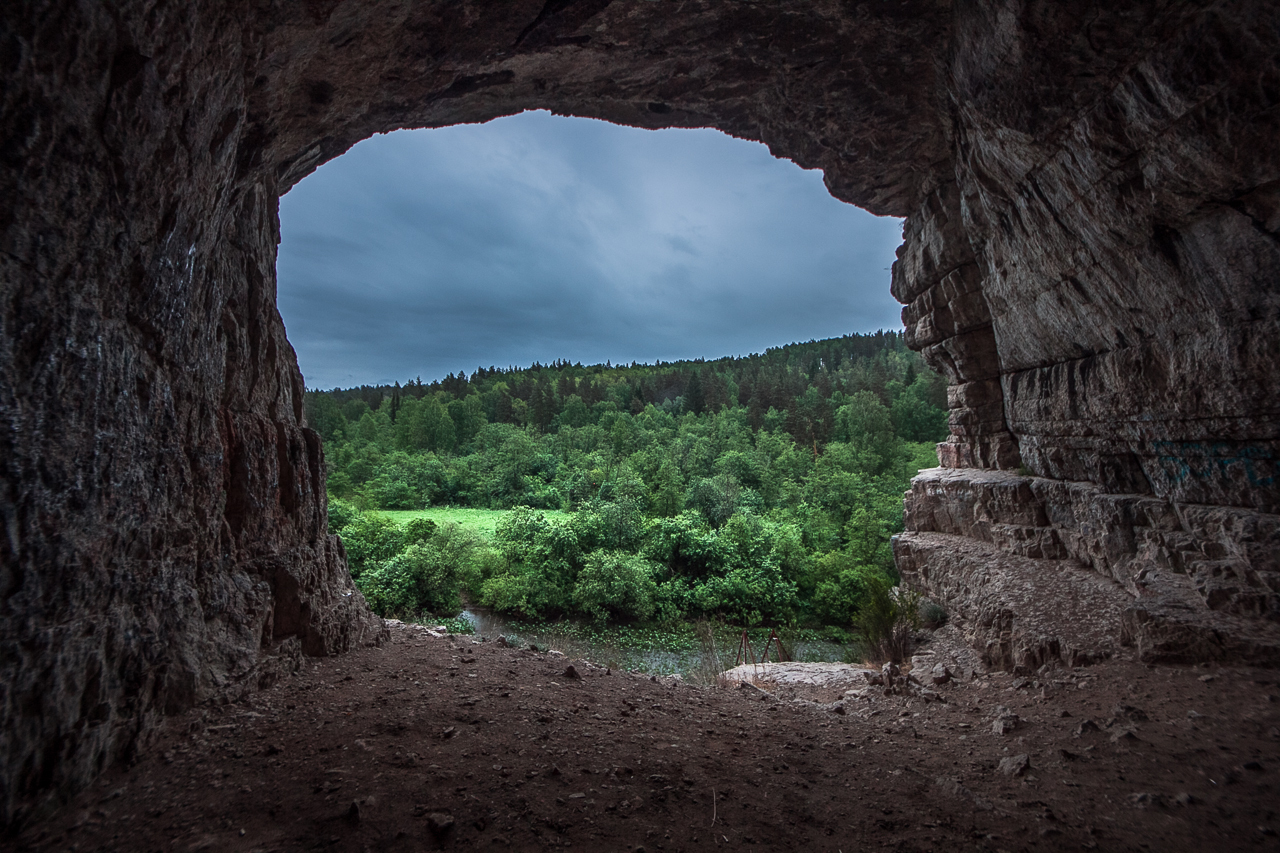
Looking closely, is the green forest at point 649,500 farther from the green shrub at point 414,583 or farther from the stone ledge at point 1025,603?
the stone ledge at point 1025,603

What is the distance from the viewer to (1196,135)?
462 cm

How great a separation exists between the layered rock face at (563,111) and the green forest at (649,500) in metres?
5.42

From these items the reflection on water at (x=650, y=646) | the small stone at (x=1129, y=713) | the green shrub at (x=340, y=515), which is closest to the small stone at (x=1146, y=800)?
the small stone at (x=1129, y=713)

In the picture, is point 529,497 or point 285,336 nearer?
point 285,336

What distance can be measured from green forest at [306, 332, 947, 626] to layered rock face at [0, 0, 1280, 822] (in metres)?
5.42

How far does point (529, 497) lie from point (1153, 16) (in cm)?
3486

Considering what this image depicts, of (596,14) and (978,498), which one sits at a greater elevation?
(596,14)

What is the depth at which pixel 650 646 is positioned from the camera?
19.6 metres

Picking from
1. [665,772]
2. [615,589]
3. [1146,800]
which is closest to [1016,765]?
[1146,800]

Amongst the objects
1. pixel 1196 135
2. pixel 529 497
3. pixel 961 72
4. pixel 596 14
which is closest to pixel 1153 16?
pixel 1196 135

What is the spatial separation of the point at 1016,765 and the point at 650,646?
16626mm

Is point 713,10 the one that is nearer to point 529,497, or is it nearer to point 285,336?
point 285,336

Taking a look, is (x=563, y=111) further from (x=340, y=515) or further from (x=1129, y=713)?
(x=340, y=515)

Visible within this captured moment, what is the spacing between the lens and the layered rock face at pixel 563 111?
2709 mm
